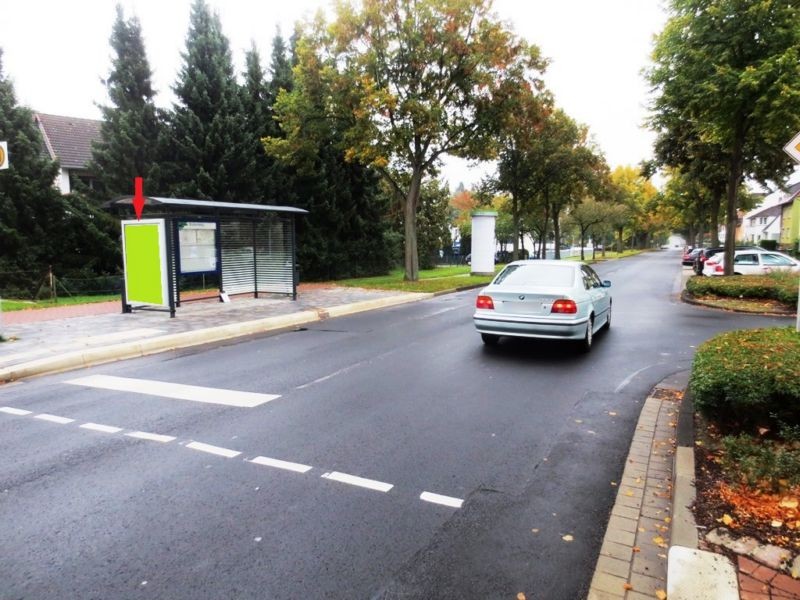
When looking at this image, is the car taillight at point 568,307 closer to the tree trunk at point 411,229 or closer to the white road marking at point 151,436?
the white road marking at point 151,436

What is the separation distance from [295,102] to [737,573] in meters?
21.3

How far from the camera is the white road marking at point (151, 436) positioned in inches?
202

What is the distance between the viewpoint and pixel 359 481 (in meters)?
→ 4.21

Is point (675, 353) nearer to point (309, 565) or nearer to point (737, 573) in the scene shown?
point (737, 573)

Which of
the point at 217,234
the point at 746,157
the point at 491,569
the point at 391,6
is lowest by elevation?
the point at 491,569

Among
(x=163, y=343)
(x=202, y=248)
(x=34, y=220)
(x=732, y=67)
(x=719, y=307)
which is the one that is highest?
(x=732, y=67)

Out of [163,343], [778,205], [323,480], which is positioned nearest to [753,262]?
[163,343]

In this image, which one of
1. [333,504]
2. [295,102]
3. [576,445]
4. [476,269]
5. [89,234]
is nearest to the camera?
[333,504]

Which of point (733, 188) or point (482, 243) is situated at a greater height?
point (733, 188)

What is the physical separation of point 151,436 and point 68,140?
30.4 metres

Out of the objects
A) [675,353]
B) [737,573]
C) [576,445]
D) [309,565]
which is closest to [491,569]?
[309,565]

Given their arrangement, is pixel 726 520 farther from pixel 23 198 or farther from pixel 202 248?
pixel 23 198

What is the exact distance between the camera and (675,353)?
29.9ft

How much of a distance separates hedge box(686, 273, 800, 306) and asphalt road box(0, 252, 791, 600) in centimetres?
839
